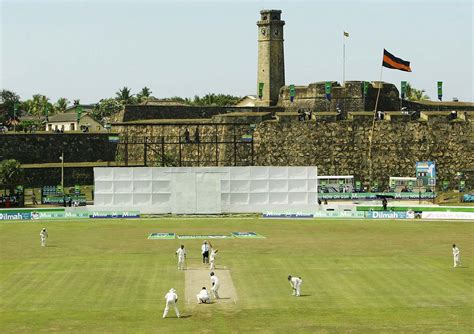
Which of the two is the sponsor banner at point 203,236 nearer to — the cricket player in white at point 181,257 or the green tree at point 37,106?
the cricket player in white at point 181,257

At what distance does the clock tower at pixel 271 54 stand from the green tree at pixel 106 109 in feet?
114

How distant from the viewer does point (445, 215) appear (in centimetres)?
8356

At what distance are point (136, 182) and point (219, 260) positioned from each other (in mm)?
30312

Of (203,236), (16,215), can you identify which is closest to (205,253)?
(203,236)

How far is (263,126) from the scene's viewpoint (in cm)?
11219

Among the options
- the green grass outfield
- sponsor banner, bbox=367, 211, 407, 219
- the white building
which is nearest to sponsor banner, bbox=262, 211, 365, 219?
sponsor banner, bbox=367, 211, 407, 219

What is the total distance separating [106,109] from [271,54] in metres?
39.6

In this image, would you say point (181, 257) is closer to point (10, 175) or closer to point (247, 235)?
point (247, 235)

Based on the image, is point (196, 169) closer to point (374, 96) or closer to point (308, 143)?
point (308, 143)

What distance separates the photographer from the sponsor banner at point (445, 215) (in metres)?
83.0

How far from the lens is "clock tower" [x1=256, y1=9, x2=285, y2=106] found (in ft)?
439

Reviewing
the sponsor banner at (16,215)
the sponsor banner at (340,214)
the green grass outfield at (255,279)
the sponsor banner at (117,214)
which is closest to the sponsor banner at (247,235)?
the green grass outfield at (255,279)

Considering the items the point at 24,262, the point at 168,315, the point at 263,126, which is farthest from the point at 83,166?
the point at 168,315

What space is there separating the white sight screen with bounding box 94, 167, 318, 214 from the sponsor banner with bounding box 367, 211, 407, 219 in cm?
570
